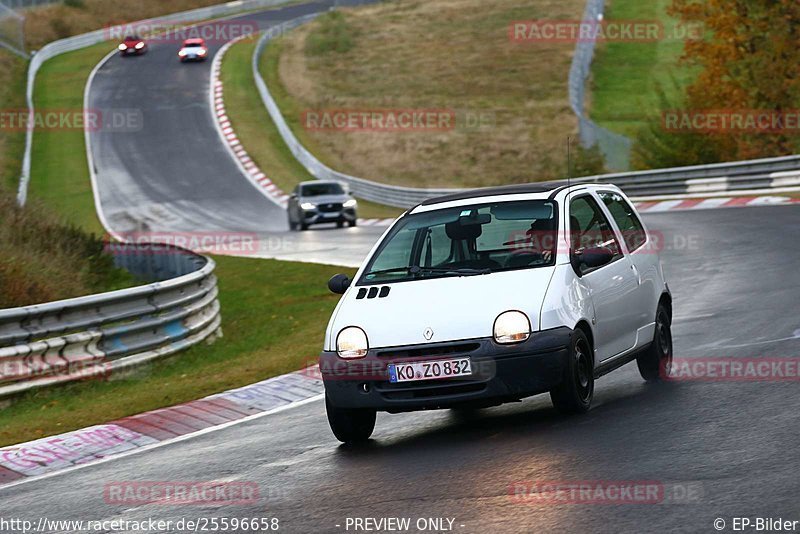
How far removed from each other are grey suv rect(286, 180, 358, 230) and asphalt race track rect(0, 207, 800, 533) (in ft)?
76.8

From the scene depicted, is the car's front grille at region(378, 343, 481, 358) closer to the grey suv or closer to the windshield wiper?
the windshield wiper

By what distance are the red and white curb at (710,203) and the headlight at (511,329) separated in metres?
18.9

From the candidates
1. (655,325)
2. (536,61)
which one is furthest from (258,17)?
(655,325)

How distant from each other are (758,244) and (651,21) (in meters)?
53.4

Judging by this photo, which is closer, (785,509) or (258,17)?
(785,509)

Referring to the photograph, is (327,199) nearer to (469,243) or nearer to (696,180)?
(696,180)

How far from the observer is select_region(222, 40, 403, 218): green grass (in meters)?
46.6

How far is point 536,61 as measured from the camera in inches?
2571

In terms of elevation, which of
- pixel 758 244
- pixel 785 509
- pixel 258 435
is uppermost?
pixel 785 509

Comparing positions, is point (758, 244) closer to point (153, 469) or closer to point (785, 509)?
point (153, 469)

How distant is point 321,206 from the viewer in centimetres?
3444

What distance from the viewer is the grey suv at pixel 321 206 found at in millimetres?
34406

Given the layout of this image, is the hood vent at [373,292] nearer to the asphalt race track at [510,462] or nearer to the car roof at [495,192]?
the asphalt race track at [510,462]

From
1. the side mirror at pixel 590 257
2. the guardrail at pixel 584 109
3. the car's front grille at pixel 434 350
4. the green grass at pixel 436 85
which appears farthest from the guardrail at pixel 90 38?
the car's front grille at pixel 434 350
